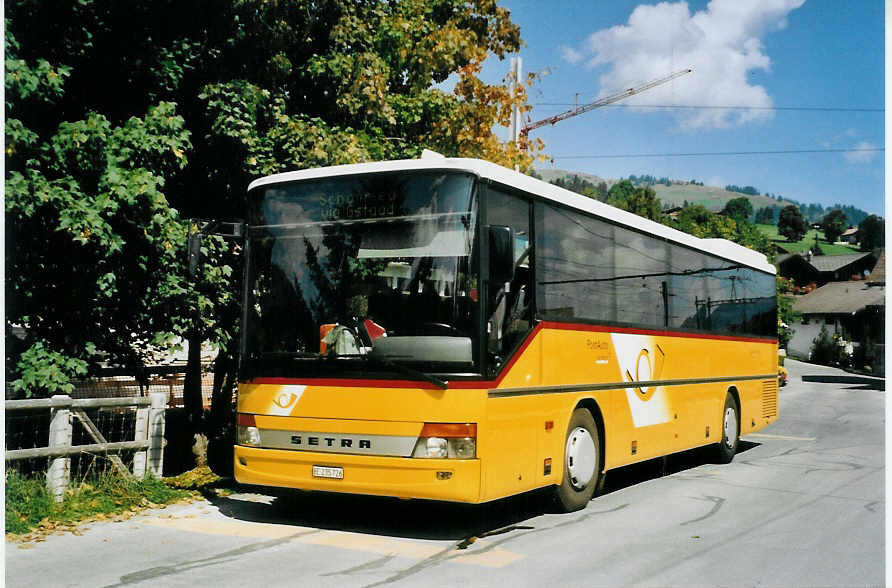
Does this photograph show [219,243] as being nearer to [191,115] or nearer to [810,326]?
[191,115]

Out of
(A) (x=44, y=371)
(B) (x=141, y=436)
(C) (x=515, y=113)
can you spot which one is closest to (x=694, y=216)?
(C) (x=515, y=113)

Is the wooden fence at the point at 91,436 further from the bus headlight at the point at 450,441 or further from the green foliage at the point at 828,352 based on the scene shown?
the green foliage at the point at 828,352

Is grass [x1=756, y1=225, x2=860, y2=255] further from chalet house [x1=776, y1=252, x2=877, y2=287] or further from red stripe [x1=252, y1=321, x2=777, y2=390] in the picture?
red stripe [x1=252, y1=321, x2=777, y2=390]

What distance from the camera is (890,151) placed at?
7.94m

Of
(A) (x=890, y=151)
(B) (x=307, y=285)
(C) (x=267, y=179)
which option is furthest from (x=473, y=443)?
(A) (x=890, y=151)

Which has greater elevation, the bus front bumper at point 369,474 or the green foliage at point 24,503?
the bus front bumper at point 369,474

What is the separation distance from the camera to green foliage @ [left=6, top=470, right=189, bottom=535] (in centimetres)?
856

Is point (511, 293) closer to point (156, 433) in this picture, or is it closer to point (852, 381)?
point (156, 433)

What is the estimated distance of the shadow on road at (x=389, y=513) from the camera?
344 inches

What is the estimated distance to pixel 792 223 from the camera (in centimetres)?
16525

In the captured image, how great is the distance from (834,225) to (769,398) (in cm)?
15374

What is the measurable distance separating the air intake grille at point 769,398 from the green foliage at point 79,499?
1092 cm

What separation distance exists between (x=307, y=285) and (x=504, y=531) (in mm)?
2904

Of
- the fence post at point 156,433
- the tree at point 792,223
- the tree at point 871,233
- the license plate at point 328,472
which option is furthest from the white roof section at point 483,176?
the tree at point 792,223
